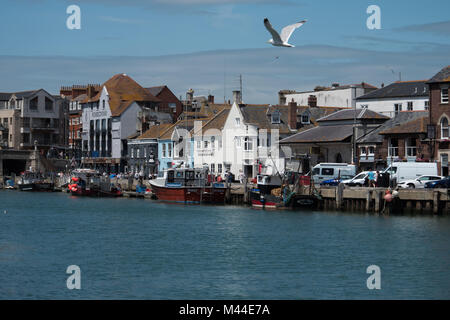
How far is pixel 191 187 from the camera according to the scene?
7881 cm

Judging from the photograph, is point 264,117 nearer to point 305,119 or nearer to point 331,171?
point 305,119

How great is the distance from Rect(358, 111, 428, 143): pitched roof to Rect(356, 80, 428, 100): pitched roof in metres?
17.6

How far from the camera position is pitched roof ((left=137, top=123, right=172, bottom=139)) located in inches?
4525

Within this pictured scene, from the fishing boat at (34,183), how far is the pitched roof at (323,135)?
37012 millimetres

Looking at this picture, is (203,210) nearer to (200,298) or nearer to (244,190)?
(244,190)

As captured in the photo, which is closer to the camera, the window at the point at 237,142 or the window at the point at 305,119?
the window at the point at 237,142

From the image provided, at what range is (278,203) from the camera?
6881 cm

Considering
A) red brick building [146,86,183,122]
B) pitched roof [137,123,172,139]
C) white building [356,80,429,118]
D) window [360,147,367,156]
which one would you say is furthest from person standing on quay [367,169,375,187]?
red brick building [146,86,183,122]

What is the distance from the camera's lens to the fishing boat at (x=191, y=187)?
7725cm

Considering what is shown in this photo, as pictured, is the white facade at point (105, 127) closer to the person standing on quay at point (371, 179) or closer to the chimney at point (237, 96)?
the chimney at point (237, 96)

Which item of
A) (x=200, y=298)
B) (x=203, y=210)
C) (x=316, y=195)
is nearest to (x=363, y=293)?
(x=200, y=298)

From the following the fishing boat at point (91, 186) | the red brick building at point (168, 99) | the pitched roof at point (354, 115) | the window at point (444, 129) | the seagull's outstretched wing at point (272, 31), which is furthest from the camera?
the red brick building at point (168, 99)

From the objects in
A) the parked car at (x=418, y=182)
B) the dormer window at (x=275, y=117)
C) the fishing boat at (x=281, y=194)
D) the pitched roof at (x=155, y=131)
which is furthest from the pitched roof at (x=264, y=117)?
Answer: the parked car at (x=418, y=182)

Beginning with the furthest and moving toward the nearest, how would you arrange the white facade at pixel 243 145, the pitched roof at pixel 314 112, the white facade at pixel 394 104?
the white facade at pixel 394 104 → the pitched roof at pixel 314 112 → the white facade at pixel 243 145
